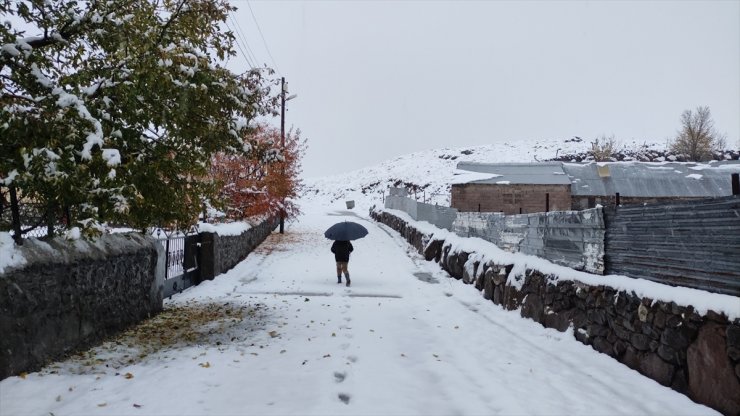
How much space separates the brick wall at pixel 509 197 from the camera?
122ft

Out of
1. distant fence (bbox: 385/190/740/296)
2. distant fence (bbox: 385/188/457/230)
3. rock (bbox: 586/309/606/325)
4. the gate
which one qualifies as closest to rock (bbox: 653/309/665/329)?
distant fence (bbox: 385/190/740/296)

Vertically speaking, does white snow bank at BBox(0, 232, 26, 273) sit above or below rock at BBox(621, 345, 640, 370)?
above

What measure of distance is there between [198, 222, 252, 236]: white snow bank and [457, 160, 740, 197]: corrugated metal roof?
80.0 feet

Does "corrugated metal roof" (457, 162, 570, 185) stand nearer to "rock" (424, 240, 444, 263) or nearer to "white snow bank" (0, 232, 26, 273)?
"rock" (424, 240, 444, 263)

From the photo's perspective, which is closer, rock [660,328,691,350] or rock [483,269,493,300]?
rock [660,328,691,350]

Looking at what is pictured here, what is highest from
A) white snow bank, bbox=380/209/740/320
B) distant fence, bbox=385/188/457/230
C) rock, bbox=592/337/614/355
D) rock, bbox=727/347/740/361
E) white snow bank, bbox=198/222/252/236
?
distant fence, bbox=385/188/457/230

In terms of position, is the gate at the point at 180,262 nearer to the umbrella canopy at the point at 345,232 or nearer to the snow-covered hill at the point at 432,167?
the umbrella canopy at the point at 345,232

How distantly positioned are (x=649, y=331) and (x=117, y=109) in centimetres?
707

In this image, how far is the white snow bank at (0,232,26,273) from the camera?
5031mm

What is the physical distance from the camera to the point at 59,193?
469 centimetres

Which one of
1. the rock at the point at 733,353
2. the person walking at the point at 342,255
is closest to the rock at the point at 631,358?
the rock at the point at 733,353

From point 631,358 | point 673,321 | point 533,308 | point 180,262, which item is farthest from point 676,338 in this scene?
point 180,262

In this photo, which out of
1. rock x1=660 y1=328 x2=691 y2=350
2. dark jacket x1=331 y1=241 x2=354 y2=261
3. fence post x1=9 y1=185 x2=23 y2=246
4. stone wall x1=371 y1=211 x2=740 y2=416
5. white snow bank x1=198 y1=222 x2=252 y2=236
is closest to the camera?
stone wall x1=371 y1=211 x2=740 y2=416

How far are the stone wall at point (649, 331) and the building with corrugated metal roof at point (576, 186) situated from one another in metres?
29.2
